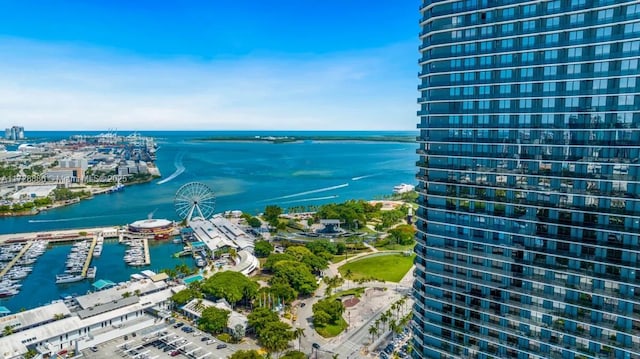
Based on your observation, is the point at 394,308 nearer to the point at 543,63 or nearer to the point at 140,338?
the point at 140,338

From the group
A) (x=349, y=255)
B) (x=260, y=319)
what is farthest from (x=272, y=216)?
(x=260, y=319)

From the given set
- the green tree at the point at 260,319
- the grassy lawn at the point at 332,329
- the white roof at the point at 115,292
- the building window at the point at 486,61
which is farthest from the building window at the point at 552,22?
the white roof at the point at 115,292

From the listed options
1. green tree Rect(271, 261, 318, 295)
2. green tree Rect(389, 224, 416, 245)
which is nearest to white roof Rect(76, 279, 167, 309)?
green tree Rect(271, 261, 318, 295)

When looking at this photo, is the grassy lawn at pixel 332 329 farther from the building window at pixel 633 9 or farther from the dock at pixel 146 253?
the building window at pixel 633 9

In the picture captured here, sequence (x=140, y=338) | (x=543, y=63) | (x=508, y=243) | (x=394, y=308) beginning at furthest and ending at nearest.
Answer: (x=394, y=308) → (x=140, y=338) → (x=508, y=243) → (x=543, y=63)

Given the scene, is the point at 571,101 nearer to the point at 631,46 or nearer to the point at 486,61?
the point at 631,46

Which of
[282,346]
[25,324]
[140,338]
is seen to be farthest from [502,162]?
[25,324]

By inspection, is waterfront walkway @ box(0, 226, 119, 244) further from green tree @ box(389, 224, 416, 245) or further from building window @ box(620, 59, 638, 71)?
building window @ box(620, 59, 638, 71)
